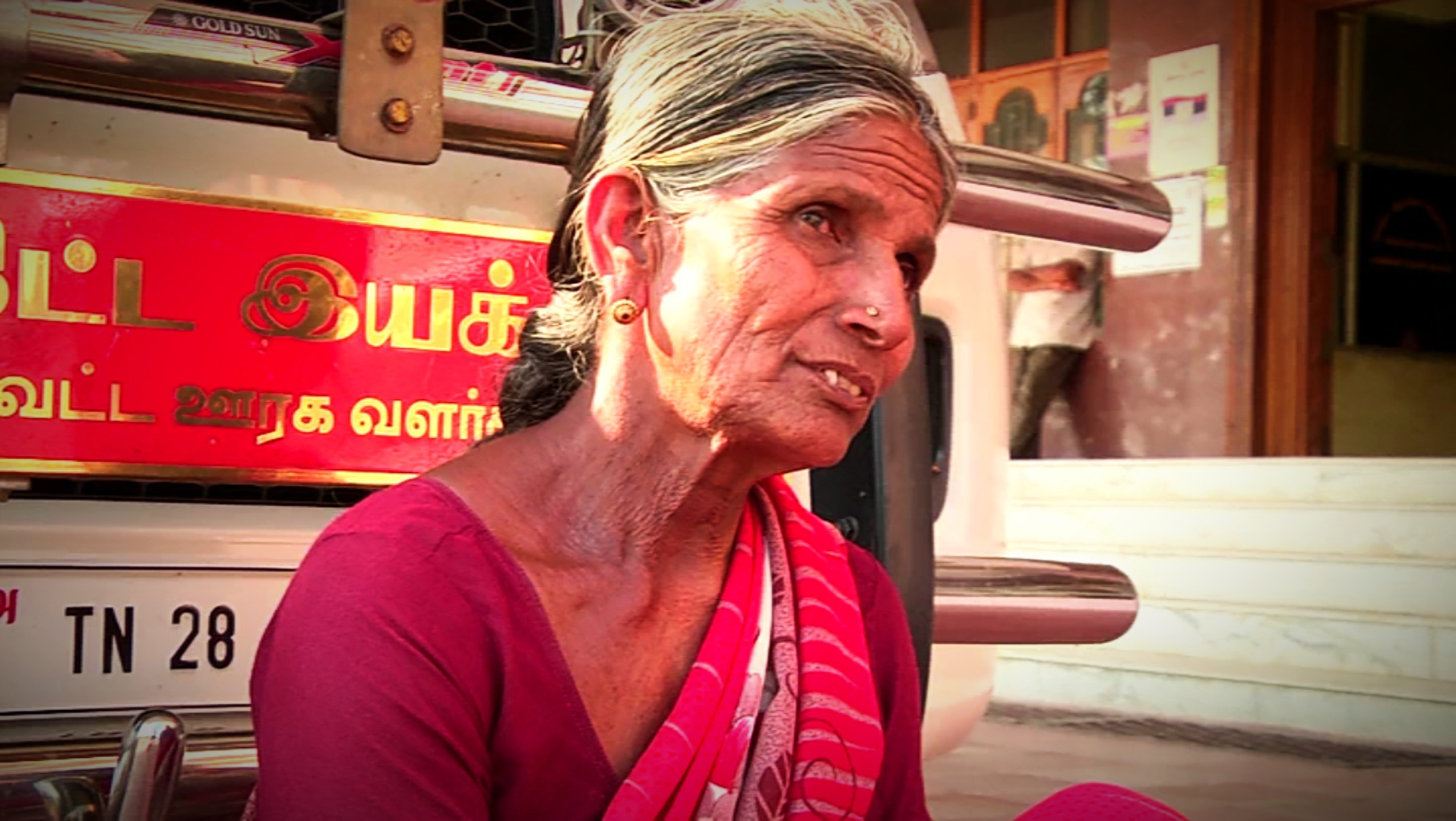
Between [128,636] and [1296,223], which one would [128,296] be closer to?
[128,636]

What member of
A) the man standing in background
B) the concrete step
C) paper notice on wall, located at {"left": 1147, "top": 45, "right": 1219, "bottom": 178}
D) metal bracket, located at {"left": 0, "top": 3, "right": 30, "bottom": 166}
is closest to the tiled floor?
the concrete step

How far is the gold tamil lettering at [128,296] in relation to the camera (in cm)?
161

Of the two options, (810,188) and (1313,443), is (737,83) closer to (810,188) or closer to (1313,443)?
(810,188)

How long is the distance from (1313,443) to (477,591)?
Result: 708 centimetres

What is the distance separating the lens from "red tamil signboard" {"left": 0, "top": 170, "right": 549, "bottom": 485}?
159 centimetres

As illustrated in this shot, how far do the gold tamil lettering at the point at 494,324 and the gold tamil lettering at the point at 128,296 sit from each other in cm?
31

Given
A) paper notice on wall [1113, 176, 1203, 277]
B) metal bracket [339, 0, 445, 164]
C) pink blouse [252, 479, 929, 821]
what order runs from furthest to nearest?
paper notice on wall [1113, 176, 1203, 277] < metal bracket [339, 0, 445, 164] < pink blouse [252, 479, 929, 821]

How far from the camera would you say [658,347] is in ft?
4.71

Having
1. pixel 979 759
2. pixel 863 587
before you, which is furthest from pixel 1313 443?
pixel 863 587

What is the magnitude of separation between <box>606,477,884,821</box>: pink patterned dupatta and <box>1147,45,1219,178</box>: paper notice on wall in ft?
21.3

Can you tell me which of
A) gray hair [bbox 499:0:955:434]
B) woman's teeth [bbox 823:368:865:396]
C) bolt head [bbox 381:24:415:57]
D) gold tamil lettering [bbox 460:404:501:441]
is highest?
bolt head [bbox 381:24:415:57]

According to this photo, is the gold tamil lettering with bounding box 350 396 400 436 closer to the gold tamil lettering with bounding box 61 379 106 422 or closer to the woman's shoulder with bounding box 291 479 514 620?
the gold tamil lettering with bounding box 61 379 106 422

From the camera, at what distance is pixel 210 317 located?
165cm

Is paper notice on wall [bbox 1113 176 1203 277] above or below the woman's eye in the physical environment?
above
